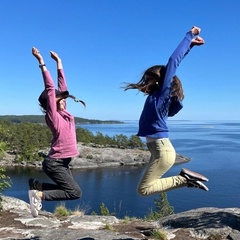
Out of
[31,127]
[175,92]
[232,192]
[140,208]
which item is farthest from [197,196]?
[31,127]

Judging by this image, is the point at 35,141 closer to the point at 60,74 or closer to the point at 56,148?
the point at 60,74

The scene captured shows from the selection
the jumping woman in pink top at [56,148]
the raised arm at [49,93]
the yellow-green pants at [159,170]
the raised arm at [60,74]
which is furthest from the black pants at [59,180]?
the raised arm at [60,74]

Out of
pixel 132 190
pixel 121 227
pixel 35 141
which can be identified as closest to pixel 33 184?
pixel 121 227

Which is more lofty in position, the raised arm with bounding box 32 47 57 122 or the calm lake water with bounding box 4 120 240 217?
the raised arm with bounding box 32 47 57 122

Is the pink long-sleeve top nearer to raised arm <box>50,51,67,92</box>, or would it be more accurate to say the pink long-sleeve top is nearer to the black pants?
the black pants

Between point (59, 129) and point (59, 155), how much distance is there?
322mm

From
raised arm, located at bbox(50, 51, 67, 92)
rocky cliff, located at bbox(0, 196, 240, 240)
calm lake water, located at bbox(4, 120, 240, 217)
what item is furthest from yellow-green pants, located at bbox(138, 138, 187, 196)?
calm lake water, located at bbox(4, 120, 240, 217)

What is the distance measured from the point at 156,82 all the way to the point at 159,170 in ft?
3.51

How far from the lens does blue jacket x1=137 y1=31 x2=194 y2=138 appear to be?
3.98m

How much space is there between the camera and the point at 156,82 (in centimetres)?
416

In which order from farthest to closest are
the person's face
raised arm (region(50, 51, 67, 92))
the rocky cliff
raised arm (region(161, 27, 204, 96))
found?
the rocky cliff, raised arm (region(50, 51, 67, 92)), the person's face, raised arm (region(161, 27, 204, 96))

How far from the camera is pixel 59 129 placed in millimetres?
4215

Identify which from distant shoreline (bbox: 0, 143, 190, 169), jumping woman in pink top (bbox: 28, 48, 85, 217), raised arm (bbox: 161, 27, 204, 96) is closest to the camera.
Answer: raised arm (bbox: 161, 27, 204, 96)

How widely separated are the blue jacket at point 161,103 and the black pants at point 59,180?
3.56 ft
